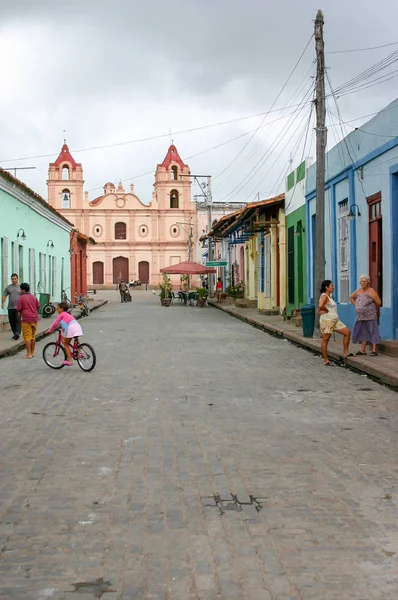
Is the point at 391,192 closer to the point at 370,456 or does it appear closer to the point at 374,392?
the point at 374,392

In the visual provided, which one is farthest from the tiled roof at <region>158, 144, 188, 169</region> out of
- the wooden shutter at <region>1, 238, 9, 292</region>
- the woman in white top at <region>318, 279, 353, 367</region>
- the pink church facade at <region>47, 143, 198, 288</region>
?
the woman in white top at <region>318, 279, 353, 367</region>

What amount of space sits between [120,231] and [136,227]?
Result: 5.94 feet

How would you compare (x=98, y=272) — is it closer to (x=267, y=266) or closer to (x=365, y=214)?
(x=267, y=266)

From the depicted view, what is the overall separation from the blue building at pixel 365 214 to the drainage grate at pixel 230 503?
Result: 940 cm

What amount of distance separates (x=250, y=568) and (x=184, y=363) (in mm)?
8959

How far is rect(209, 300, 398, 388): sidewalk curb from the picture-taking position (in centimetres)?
1026

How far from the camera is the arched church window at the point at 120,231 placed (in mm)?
78750

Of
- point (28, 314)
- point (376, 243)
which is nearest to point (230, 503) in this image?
point (28, 314)

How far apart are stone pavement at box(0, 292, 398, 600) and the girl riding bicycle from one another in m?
1.26

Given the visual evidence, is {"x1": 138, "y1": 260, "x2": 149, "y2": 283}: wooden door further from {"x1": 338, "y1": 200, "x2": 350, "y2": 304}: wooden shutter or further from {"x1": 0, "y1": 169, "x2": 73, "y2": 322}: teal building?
{"x1": 338, "y1": 200, "x2": 350, "y2": 304}: wooden shutter

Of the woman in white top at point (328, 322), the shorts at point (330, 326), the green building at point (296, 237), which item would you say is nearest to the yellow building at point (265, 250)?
the green building at point (296, 237)

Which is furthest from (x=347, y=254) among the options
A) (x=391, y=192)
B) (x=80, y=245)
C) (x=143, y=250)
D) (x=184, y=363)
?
(x=143, y=250)

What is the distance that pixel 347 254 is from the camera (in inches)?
690

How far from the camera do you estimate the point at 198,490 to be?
16.4 ft
